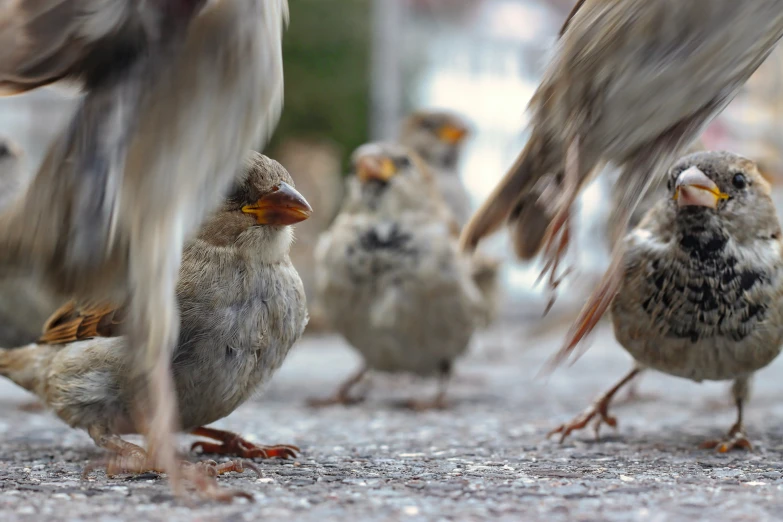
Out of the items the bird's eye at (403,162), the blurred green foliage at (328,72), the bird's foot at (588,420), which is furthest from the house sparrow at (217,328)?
the blurred green foliage at (328,72)

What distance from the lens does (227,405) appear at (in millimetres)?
2449

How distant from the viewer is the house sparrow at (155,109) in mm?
1898

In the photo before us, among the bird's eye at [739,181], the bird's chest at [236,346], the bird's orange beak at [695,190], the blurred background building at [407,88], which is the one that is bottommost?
the bird's chest at [236,346]

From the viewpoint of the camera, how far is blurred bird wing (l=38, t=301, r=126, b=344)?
241 centimetres

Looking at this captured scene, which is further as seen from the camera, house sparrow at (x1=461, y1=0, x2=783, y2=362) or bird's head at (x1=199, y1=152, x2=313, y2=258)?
bird's head at (x1=199, y1=152, x2=313, y2=258)

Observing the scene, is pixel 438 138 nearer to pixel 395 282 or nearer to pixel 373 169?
pixel 373 169

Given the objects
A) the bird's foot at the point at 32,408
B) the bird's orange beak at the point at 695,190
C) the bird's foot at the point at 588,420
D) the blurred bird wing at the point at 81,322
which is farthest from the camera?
the bird's foot at the point at 32,408

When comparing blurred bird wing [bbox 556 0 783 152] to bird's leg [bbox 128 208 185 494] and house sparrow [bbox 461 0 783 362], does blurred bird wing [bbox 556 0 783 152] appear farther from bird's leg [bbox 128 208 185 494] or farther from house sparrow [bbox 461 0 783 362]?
bird's leg [bbox 128 208 185 494]

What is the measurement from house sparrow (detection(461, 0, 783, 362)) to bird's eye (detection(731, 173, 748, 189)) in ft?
1.73

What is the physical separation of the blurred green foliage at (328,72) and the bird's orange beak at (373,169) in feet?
19.6

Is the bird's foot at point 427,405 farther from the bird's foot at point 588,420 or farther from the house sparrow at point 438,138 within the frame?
the house sparrow at point 438,138

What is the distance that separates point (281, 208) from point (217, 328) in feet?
1.10

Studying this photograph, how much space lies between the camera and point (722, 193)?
273cm

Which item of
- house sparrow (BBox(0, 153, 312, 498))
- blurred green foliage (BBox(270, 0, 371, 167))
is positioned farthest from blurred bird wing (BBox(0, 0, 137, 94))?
blurred green foliage (BBox(270, 0, 371, 167))
